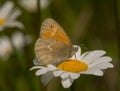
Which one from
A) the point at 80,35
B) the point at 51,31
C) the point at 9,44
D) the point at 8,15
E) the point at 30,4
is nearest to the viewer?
the point at 51,31

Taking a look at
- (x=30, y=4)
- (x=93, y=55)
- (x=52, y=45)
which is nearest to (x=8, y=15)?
(x=30, y=4)

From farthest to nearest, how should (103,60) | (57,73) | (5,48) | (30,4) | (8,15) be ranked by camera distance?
(30,4) < (5,48) < (8,15) < (103,60) < (57,73)

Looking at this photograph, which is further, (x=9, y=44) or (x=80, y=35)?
(x=9, y=44)

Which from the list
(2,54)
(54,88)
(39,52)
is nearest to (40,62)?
(39,52)

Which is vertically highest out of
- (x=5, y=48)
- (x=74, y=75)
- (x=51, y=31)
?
(x=51, y=31)

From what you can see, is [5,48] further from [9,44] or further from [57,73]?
[57,73]

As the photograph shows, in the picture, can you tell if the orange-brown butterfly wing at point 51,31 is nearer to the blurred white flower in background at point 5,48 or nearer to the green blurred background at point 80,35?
the green blurred background at point 80,35
